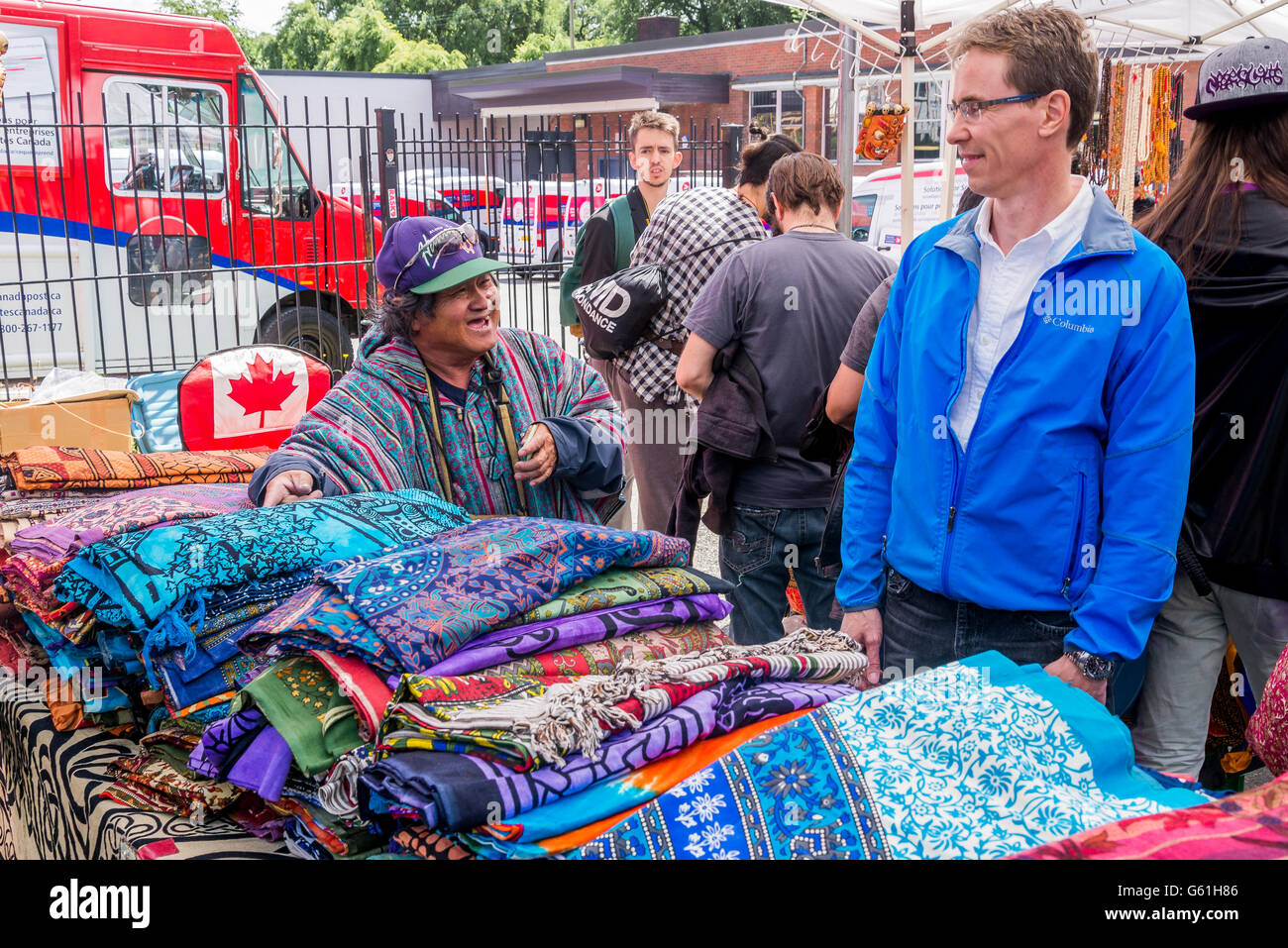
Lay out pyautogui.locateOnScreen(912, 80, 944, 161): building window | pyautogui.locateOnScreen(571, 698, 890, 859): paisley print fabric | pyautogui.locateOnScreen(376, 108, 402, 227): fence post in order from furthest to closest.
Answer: pyautogui.locateOnScreen(912, 80, 944, 161): building window
pyautogui.locateOnScreen(376, 108, 402, 227): fence post
pyautogui.locateOnScreen(571, 698, 890, 859): paisley print fabric

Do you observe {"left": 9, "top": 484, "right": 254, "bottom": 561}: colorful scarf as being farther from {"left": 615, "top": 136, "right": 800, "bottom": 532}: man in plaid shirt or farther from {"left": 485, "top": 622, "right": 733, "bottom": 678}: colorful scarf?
{"left": 615, "top": 136, "right": 800, "bottom": 532}: man in plaid shirt

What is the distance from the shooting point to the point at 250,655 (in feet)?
5.91

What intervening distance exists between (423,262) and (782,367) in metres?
1.47

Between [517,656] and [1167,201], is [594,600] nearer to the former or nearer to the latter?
[517,656]

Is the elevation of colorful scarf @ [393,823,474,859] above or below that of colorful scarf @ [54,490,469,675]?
below

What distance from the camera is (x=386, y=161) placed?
6977mm

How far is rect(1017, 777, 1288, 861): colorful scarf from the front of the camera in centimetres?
108

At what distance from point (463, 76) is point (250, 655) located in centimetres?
3576

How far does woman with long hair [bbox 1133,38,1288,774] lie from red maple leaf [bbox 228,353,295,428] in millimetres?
2538

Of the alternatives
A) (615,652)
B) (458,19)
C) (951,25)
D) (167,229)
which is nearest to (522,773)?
(615,652)

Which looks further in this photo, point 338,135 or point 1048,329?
point 338,135

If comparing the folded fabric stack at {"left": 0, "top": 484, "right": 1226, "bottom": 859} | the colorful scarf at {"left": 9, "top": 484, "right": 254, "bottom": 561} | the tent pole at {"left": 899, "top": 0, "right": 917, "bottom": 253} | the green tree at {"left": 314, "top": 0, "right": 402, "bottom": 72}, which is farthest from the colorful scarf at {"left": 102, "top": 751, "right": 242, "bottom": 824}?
the green tree at {"left": 314, "top": 0, "right": 402, "bottom": 72}
